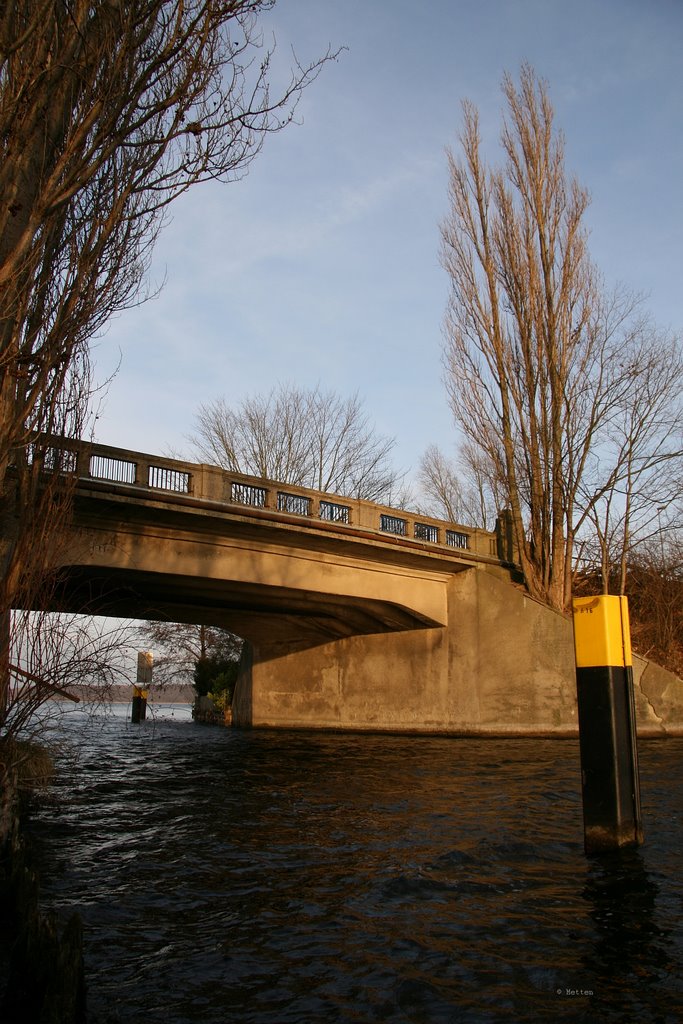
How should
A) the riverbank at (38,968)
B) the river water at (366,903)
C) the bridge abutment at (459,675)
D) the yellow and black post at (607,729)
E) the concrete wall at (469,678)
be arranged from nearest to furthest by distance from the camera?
1. the riverbank at (38,968)
2. the river water at (366,903)
3. the yellow and black post at (607,729)
4. the concrete wall at (469,678)
5. the bridge abutment at (459,675)

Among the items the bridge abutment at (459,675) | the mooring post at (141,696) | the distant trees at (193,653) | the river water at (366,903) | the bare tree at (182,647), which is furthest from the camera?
the bare tree at (182,647)

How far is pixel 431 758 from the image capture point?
15.2 m

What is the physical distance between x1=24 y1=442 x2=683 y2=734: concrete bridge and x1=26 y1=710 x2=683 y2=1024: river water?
18.6 feet

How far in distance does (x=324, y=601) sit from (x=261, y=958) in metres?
15.9

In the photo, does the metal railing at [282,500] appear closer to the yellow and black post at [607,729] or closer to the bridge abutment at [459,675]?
the bridge abutment at [459,675]

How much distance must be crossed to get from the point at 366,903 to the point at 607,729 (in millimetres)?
2137

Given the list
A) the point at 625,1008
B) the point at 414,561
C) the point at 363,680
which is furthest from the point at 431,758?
the point at 625,1008

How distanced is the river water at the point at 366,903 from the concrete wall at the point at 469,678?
816 centimetres

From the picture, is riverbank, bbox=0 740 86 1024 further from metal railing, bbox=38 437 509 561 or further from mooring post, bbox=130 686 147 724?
mooring post, bbox=130 686 147 724

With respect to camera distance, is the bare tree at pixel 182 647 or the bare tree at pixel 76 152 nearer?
the bare tree at pixel 76 152

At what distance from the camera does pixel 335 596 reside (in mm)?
19438

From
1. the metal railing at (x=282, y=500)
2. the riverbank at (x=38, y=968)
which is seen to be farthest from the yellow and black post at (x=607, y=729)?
the metal railing at (x=282, y=500)

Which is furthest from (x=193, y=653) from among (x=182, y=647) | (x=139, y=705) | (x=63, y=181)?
(x=63, y=181)

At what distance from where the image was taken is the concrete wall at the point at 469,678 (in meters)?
19.1
